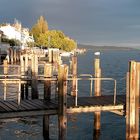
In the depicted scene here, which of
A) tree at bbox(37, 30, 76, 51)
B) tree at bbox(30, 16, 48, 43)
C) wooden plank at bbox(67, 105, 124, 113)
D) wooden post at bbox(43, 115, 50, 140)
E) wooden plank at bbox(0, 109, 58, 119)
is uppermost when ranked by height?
tree at bbox(30, 16, 48, 43)

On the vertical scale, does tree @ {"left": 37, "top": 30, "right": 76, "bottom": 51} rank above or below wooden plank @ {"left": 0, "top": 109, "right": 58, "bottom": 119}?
above

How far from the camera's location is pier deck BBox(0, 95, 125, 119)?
2017 cm

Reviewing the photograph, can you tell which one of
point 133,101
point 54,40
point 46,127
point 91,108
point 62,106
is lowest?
point 46,127

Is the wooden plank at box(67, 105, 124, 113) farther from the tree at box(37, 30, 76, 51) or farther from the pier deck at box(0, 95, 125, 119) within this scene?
the tree at box(37, 30, 76, 51)

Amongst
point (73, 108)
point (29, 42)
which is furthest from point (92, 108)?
point (29, 42)

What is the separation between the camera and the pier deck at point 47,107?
66.2 ft

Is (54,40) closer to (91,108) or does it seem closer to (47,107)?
(91,108)

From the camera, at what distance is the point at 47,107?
21000 mm

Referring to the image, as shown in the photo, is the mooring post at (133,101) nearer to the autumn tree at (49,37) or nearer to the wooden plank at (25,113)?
the wooden plank at (25,113)

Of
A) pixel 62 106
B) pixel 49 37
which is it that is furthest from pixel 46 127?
pixel 49 37

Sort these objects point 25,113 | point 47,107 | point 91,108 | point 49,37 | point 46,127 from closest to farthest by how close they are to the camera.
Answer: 1. point 25,113
2. point 47,107
3. point 91,108
4. point 46,127
5. point 49,37

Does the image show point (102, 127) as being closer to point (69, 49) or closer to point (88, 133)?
point (88, 133)

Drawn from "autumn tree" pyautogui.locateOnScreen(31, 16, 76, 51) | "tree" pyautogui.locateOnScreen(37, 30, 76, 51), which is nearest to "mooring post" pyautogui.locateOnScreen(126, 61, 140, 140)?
"autumn tree" pyautogui.locateOnScreen(31, 16, 76, 51)

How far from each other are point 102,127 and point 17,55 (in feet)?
206
